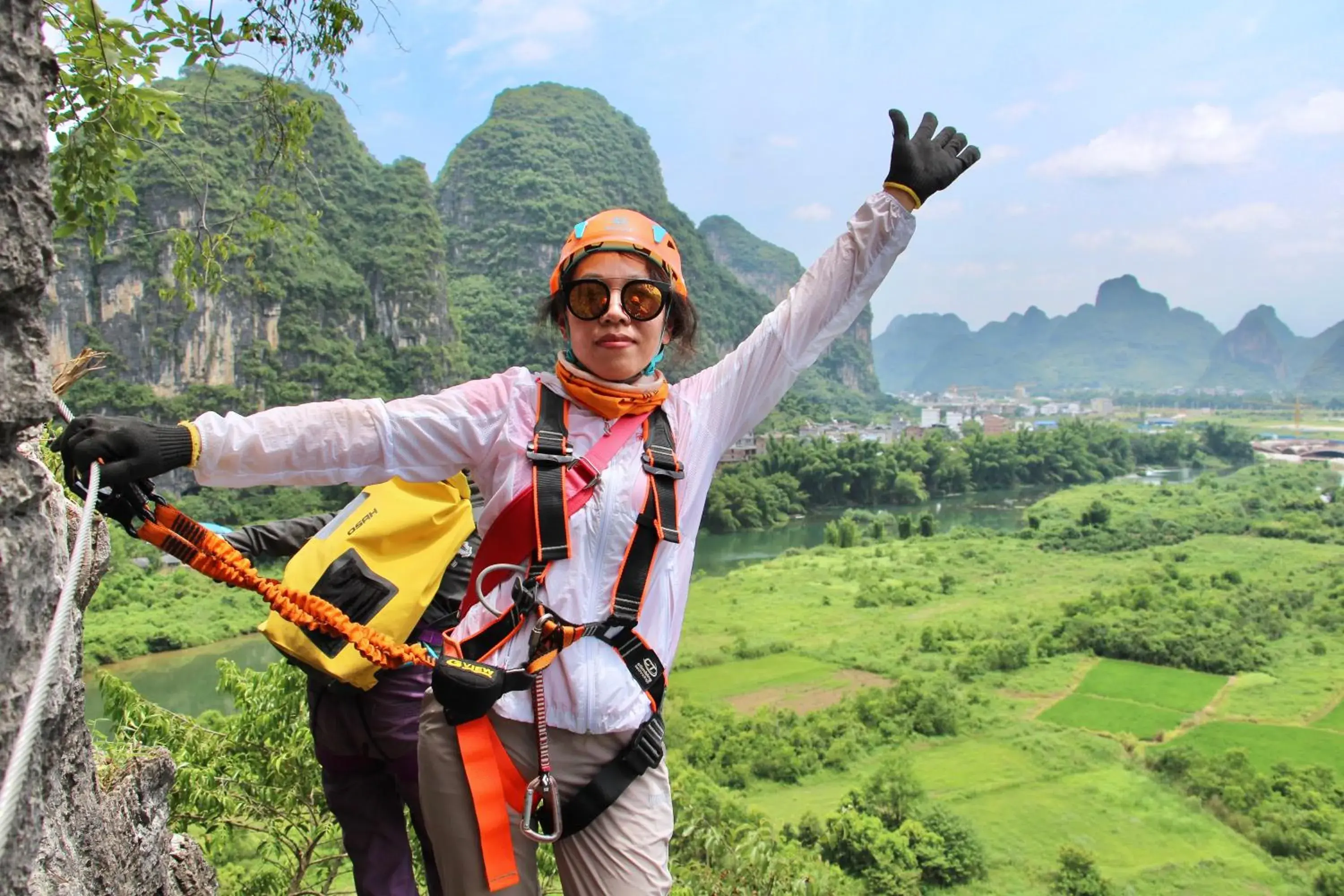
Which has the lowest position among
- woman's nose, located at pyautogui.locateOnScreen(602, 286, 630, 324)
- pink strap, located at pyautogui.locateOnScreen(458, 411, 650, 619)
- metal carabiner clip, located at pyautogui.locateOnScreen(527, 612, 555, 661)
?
metal carabiner clip, located at pyautogui.locateOnScreen(527, 612, 555, 661)

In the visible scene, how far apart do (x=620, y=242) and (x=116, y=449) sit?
715 millimetres

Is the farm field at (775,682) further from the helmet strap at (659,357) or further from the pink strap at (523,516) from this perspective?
the pink strap at (523,516)

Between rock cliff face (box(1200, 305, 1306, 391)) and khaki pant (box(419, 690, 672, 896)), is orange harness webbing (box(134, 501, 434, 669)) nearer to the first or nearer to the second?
khaki pant (box(419, 690, 672, 896))

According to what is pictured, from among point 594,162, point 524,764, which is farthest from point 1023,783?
point 594,162

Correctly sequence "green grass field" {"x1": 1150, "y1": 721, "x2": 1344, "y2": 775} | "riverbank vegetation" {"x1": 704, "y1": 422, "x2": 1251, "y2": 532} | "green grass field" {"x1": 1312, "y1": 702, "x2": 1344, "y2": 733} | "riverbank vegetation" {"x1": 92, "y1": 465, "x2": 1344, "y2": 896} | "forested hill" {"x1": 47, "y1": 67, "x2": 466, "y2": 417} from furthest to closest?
"riverbank vegetation" {"x1": 704, "y1": 422, "x2": 1251, "y2": 532} < "forested hill" {"x1": 47, "y1": 67, "x2": 466, "y2": 417} < "green grass field" {"x1": 1312, "y1": 702, "x2": 1344, "y2": 733} < "green grass field" {"x1": 1150, "y1": 721, "x2": 1344, "y2": 775} < "riverbank vegetation" {"x1": 92, "y1": 465, "x2": 1344, "y2": 896}

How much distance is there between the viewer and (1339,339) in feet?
361

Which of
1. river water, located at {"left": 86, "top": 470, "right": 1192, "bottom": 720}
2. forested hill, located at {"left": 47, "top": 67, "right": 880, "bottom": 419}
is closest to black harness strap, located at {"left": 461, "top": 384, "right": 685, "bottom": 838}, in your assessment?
river water, located at {"left": 86, "top": 470, "right": 1192, "bottom": 720}

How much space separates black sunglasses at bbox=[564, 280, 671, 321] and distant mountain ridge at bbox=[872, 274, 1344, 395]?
480 feet

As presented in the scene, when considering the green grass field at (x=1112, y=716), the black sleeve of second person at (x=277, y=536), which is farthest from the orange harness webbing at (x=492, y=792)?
the green grass field at (x=1112, y=716)

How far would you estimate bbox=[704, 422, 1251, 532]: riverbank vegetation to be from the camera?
1596 inches

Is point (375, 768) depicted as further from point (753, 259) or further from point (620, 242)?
point (753, 259)

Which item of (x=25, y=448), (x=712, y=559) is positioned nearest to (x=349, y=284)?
(x=712, y=559)

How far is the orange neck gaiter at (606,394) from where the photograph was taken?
1.33m

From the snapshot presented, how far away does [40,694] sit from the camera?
84 centimetres
